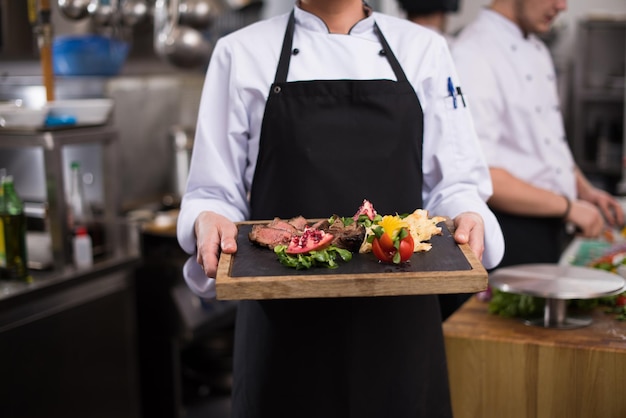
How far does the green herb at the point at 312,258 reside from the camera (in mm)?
1371

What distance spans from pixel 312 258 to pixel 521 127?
5.14 ft

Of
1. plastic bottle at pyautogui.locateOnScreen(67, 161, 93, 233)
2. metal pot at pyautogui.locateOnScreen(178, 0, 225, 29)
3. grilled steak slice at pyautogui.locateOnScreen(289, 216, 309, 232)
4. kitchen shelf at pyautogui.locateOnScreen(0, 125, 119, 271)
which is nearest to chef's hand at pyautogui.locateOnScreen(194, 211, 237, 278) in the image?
grilled steak slice at pyautogui.locateOnScreen(289, 216, 309, 232)

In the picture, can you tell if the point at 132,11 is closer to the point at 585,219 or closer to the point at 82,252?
the point at 82,252

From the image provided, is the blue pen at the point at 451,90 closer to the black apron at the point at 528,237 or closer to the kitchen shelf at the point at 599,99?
the black apron at the point at 528,237

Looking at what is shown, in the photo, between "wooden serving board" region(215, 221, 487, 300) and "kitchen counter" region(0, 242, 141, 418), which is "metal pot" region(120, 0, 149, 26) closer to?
"kitchen counter" region(0, 242, 141, 418)

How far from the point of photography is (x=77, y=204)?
3359 millimetres

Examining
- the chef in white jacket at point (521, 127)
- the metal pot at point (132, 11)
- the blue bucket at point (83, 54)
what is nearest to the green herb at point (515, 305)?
the chef in white jacket at point (521, 127)

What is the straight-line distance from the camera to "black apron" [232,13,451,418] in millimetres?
1662

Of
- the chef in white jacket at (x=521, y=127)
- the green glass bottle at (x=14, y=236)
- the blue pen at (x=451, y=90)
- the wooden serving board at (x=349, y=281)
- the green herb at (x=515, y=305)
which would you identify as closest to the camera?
the wooden serving board at (x=349, y=281)

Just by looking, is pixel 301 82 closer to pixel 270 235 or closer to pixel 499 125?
pixel 270 235

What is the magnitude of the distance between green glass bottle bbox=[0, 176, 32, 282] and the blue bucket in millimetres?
1040

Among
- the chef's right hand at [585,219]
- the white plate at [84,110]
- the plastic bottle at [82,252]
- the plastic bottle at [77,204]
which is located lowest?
the plastic bottle at [82,252]

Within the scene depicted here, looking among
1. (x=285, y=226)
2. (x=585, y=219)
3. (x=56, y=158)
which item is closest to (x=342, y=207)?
(x=285, y=226)

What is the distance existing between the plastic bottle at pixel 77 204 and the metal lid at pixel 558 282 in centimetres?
186
